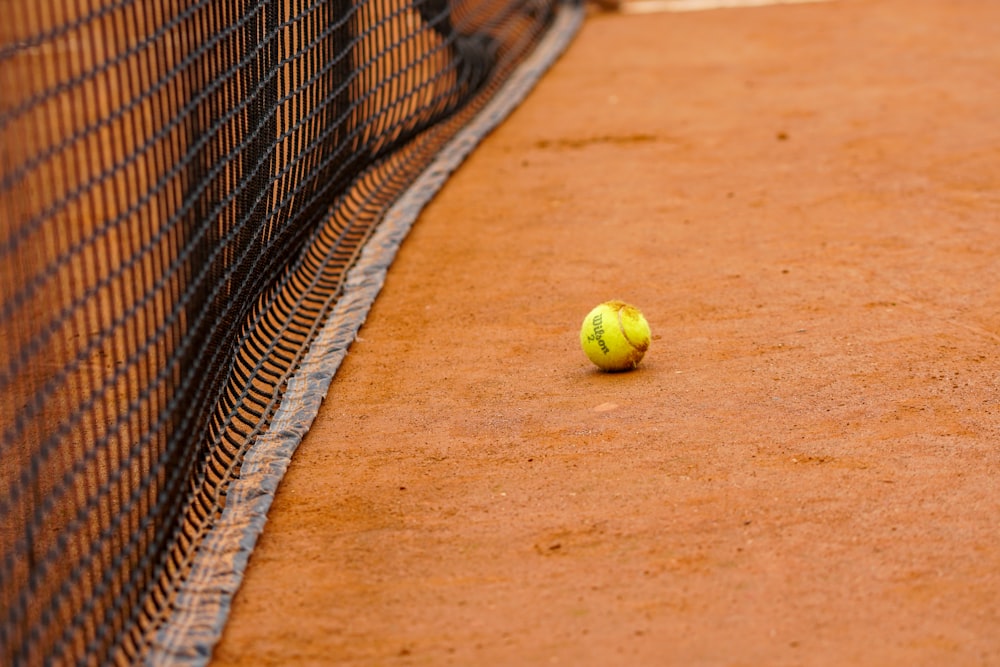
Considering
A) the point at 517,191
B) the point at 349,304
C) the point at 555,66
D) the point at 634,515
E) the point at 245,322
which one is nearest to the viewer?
the point at 634,515

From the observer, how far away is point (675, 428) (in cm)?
381

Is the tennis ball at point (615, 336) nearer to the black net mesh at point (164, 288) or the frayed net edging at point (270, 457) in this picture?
the frayed net edging at point (270, 457)

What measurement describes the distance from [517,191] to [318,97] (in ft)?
4.02

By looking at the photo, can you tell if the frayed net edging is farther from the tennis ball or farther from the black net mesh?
the tennis ball

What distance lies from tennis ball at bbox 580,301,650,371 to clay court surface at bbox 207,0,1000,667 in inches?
3.0

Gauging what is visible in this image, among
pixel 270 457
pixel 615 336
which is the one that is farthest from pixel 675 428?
pixel 270 457

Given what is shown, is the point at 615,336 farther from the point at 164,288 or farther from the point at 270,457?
the point at 164,288

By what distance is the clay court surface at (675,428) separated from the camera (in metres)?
2.88

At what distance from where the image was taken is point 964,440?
11.9ft

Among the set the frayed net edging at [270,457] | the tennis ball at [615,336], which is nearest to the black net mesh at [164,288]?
the frayed net edging at [270,457]

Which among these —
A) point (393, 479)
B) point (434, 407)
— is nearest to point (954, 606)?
point (393, 479)

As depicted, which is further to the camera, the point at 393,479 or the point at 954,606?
the point at 393,479

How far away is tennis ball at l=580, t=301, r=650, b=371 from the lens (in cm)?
415

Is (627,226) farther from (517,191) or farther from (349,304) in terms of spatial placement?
(349,304)
